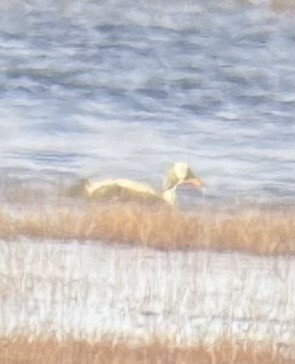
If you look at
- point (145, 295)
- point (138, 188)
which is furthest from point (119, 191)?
point (145, 295)

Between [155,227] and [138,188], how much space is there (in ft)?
0.24

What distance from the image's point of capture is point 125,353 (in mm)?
2385

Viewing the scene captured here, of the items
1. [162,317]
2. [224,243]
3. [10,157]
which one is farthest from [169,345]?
[10,157]

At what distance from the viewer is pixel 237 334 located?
238 cm

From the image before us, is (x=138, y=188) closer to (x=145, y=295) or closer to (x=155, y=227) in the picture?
(x=155, y=227)

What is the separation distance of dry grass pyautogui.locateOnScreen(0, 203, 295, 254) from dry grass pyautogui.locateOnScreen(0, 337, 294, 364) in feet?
0.55

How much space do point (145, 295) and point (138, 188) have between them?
0.18m

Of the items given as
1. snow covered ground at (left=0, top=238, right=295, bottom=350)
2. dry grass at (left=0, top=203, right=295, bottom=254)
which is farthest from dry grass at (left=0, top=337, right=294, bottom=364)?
dry grass at (left=0, top=203, right=295, bottom=254)

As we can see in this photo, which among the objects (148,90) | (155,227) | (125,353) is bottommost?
(125,353)

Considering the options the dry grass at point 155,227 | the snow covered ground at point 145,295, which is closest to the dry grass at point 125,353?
the snow covered ground at point 145,295

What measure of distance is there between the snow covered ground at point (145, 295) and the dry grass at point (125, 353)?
0.05 ft

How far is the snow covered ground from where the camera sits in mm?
2377

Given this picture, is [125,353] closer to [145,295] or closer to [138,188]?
[145,295]

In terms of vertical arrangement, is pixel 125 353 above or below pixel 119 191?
below
